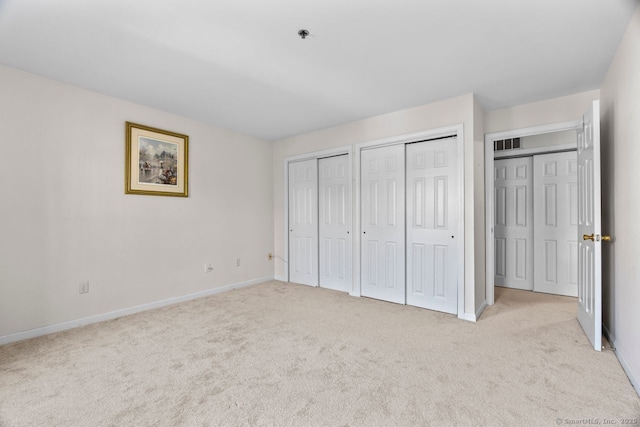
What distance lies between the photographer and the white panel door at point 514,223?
420 centimetres

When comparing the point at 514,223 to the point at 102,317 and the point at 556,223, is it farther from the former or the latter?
the point at 102,317

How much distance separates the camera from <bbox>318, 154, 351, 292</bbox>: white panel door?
4.19 metres

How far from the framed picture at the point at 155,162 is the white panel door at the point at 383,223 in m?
2.33

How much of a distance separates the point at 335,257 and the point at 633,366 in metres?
3.04

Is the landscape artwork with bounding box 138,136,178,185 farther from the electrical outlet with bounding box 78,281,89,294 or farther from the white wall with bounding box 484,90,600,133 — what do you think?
the white wall with bounding box 484,90,600,133

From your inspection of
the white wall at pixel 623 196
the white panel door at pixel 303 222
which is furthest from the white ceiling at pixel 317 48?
the white panel door at pixel 303 222

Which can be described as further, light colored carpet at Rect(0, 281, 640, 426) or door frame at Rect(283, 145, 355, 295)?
door frame at Rect(283, 145, 355, 295)

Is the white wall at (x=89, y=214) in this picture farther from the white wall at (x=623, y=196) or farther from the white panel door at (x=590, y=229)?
the white wall at (x=623, y=196)

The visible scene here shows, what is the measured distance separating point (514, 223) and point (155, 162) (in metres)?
4.89

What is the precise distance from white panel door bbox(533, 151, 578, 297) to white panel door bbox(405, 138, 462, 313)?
175 cm

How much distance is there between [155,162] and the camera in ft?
11.6

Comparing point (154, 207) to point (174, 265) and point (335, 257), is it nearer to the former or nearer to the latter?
point (174, 265)

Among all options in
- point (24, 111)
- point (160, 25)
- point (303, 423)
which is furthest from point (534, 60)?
point (24, 111)

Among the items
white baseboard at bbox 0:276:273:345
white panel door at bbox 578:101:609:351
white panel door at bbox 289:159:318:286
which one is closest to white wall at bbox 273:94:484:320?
white panel door at bbox 289:159:318:286
